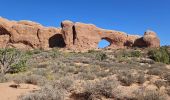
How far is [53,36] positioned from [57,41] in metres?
1.35

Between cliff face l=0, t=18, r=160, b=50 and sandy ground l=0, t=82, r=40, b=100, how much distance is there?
113ft

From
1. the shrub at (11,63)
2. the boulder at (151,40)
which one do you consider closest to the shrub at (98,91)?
the shrub at (11,63)

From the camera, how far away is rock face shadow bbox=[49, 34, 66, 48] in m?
46.8

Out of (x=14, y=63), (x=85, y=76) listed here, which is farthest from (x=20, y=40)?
(x=85, y=76)

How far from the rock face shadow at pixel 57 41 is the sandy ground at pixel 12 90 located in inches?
1435

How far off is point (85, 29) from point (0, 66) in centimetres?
3258

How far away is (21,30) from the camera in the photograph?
4484 cm

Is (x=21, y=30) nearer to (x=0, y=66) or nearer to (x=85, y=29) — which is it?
(x=85, y=29)

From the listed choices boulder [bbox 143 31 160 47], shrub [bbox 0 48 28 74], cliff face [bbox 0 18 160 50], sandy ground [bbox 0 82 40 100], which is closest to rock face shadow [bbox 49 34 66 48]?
cliff face [bbox 0 18 160 50]

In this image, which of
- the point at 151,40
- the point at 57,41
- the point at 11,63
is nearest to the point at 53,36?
the point at 57,41

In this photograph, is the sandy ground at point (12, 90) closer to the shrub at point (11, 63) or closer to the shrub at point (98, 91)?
the shrub at point (98, 91)

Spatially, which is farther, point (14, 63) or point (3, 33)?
point (3, 33)

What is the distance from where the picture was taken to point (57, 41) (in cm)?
4756

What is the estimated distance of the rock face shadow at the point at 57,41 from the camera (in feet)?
154
